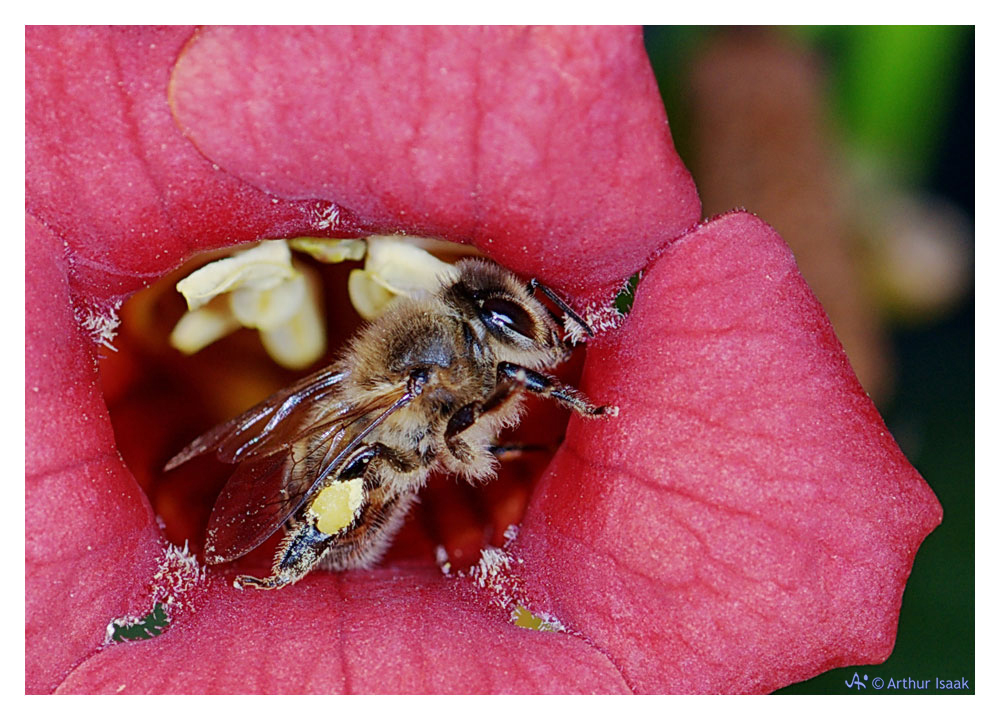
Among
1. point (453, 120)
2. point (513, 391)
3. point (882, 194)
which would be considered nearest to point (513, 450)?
point (513, 391)

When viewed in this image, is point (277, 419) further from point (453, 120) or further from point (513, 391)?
point (453, 120)

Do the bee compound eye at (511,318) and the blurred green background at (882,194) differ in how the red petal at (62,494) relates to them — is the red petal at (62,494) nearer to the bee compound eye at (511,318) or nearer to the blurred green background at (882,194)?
the bee compound eye at (511,318)

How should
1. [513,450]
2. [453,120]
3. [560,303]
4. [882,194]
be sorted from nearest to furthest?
[453,120] → [560,303] → [513,450] → [882,194]
